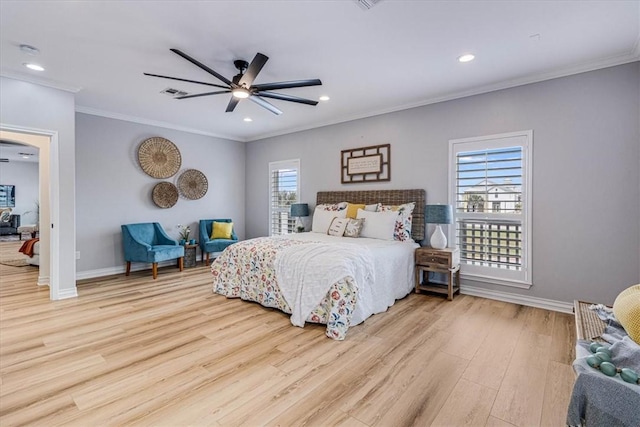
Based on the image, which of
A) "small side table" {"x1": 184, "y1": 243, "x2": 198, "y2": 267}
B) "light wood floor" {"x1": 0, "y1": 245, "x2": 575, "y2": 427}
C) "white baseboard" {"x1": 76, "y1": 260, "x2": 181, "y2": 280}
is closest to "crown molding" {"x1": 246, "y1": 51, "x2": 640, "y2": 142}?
"light wood floor" {"x1": 0, "y1": 245, "x2": 575, "y2": 427}

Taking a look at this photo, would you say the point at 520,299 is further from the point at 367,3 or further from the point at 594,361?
the point at 367,3

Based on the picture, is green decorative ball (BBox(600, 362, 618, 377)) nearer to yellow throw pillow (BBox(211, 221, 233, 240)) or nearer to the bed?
the bed

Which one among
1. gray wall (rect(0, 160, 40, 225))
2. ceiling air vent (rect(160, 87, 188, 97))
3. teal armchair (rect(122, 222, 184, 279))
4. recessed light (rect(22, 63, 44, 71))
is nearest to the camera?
recessed light (rect(22, 63, 44, 71))

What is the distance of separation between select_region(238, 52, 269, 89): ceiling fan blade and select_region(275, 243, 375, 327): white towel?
5.91ft

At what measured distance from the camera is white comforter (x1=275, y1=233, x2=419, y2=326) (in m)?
2.96

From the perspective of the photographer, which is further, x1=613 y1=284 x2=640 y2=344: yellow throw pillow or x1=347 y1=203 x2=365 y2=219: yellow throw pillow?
x1=347 y1=203 x2=365 y2=219: yellow throw pillow

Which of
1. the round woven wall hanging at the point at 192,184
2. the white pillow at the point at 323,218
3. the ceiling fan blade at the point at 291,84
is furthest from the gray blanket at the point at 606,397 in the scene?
the round woven wall hanging at the point at 192,184

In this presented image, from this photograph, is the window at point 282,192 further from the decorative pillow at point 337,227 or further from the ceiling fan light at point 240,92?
the ceiling fan light at point 240,92

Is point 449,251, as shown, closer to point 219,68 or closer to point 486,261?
point 486,261

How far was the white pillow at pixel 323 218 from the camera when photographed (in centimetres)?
484

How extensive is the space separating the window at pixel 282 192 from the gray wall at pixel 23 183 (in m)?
9.87

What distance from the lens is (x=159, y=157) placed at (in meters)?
5.58

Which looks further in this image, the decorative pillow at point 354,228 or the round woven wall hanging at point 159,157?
the round woven wall hanging at point 159,157

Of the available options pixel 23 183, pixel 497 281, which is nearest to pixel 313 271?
pixel 497 281
